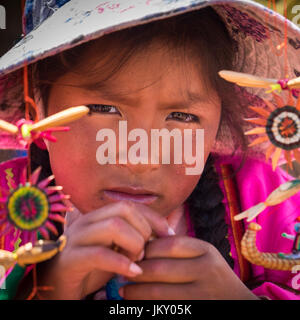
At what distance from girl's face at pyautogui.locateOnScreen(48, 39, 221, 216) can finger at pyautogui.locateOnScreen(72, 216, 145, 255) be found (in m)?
0.09

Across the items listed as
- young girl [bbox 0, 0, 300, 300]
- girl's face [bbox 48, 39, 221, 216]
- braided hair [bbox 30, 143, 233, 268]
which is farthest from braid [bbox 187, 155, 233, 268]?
girl's face [bbox 48, 39, 221, 216]

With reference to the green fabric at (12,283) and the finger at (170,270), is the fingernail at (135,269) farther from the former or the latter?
the green fabric at (12,283)

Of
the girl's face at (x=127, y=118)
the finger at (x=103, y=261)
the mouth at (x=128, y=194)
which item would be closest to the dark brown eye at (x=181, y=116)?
the girl's face at (x=127, y=118)

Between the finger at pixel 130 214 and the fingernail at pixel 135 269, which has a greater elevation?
the finger at pixel 130 214

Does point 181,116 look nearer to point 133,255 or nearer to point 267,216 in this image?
point 133,255

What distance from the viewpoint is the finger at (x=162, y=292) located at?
21.6 inches

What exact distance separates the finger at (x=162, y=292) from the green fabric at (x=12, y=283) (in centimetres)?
13

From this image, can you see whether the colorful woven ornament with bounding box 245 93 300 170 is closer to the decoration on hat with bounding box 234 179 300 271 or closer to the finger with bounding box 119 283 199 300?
the decoration on hat with bounding box 234 179 300 271

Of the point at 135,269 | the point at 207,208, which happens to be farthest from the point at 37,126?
the point at 207,208

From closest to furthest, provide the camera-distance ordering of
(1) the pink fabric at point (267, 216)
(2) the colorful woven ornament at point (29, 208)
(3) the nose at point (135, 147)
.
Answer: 1. (2) the colorful woven ornament at point (29, 208)
2. (3) the nose at point (135, 147)
3. (1) the pink fabric at point (267, 216)

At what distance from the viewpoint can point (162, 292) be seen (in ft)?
1.81

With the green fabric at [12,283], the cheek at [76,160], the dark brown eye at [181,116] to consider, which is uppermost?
the dark brown eye at [181,116]
